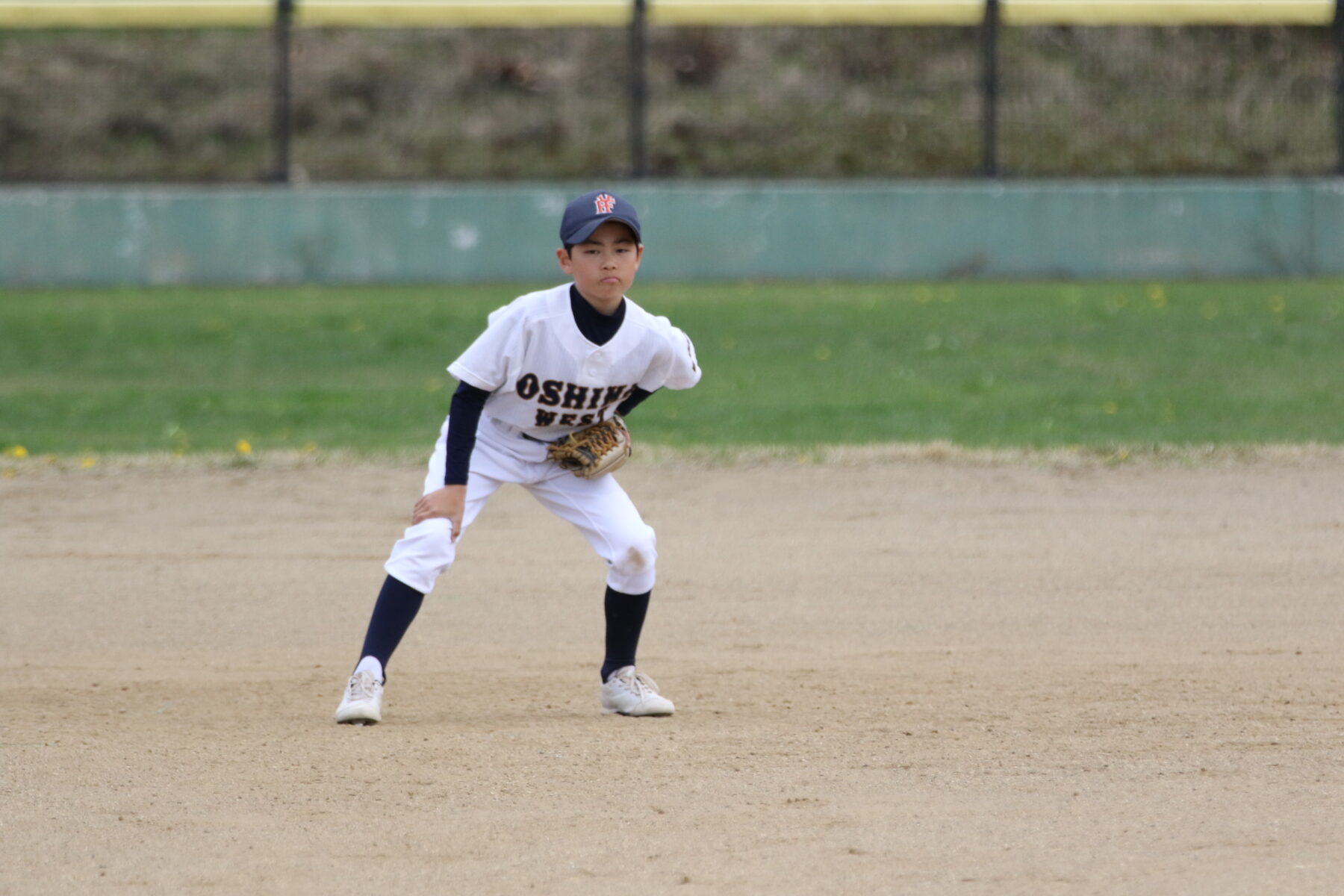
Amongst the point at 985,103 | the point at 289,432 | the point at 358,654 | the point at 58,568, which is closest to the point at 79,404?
the point at 289,432

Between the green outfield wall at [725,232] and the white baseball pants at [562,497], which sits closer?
the white baseball pants at [562,497]

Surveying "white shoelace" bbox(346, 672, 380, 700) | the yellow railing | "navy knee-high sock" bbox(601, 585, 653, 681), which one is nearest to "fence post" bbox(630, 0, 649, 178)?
the yellow railing

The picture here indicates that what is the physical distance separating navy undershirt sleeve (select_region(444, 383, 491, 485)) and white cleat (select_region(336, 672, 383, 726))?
564 mm

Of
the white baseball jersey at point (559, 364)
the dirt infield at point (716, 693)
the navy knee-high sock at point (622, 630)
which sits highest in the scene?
the white baseball jersey at point (559, 364)

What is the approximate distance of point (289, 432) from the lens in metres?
9.18

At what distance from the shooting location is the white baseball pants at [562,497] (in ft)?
14.0

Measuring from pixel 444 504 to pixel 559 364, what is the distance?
472 millimetres

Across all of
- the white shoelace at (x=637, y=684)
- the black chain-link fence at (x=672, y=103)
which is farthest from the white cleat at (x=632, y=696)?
the black chain-link fence at (x=672, y=103)

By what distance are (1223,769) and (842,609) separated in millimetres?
1970

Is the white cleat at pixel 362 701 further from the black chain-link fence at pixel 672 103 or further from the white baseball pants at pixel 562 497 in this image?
the black chain-link fence at pixel 672 103

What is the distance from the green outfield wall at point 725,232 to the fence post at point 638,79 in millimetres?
341

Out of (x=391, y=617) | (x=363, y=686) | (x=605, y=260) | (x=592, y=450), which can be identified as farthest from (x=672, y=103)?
(x=363, y=686)

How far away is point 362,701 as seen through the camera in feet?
13.5

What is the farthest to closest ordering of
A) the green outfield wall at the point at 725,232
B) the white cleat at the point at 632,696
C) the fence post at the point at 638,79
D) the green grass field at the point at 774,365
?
1. the fence post at the point at 638,79
2. the green outfield wall at the point at 725,232
3. the green grass field at the point at 774,365
4. the white cleat at the point at 632,696
